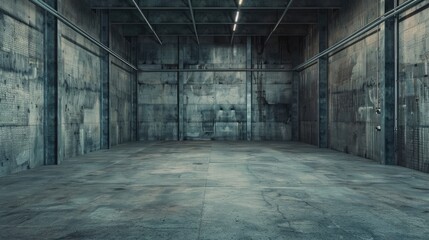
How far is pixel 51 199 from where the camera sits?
342 inches

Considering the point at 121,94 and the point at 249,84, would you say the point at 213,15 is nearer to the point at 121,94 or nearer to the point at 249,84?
the point at 249,84

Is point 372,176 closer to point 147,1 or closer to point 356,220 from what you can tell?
point 356,220

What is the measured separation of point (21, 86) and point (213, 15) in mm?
14142

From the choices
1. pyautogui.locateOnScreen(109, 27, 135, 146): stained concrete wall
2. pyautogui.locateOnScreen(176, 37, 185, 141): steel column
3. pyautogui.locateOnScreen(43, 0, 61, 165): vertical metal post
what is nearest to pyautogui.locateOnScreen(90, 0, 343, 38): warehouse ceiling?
pyautogui.locateOnScreen(109, 27, 135, 146): stained concrete wall

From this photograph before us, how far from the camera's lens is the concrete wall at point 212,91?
31.5m

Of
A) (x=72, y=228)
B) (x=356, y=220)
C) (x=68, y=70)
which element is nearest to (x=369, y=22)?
(x=356, y=220)

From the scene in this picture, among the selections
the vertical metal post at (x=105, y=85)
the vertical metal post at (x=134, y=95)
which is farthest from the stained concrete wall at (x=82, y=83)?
the vertical metal post at (x=134, y=95)

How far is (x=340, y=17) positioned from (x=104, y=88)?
15225 mm

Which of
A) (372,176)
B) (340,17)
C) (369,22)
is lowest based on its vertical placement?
(372,176)

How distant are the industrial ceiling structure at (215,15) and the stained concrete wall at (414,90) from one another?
291 inches

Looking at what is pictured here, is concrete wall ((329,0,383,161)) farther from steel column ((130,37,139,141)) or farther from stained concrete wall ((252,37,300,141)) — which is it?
steel column ((130,37,139,141))

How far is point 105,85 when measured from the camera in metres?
23.1

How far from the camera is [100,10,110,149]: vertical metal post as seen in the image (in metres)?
23.0

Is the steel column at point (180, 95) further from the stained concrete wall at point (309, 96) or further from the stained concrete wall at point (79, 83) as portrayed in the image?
the stained concrete wall at point (309, 96)
